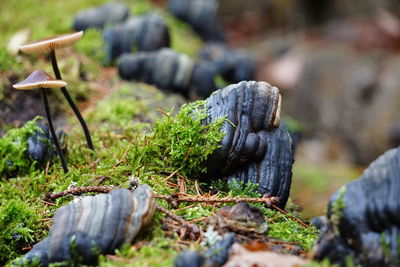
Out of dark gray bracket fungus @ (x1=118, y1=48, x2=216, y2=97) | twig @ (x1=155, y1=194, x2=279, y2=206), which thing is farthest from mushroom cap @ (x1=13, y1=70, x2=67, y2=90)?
dark gray bracket fungus @ (x1=118, y1=48, x2=216, y2=97)

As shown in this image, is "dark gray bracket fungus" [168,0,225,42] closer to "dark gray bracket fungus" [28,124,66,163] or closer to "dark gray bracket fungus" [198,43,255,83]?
"dark gray bracket fungus" [198,43,255,83]

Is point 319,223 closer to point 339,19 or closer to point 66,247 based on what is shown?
point 66,247

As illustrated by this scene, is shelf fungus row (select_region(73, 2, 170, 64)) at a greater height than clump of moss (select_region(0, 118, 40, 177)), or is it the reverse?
shelf fungus row (select_region(73, 2, 170, 64))

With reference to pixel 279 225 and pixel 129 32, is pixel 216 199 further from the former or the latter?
pixel 129 32

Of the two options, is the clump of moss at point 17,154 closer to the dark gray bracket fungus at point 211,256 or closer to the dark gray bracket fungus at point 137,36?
the dark gray bracket fungus at point 211,256

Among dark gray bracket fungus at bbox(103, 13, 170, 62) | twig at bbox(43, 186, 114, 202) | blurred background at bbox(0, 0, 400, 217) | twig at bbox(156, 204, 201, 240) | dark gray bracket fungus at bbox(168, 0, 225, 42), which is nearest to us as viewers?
twig at bbox(156, 204, 201, 240)

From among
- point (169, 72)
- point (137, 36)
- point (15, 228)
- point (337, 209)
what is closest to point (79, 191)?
point (15, 228)

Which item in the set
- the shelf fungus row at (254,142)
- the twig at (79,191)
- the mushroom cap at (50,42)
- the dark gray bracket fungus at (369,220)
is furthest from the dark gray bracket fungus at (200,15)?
the dark gray bracket fungus at (369,220)
